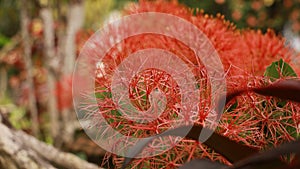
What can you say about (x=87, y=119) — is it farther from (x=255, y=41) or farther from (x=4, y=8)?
(x=4, y=8)

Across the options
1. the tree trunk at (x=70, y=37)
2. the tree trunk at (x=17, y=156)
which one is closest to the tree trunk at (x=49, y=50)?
the tree trunk at (x=70, y=37)

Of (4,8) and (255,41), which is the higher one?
(4,8)

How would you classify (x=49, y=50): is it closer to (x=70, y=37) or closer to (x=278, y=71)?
(x=70, y=37)

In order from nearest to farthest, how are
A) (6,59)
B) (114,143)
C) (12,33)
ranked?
(114,143), (6,59), (12,33)

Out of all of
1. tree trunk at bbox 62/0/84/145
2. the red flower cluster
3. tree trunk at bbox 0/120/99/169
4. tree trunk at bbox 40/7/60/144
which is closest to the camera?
the red flower cluster

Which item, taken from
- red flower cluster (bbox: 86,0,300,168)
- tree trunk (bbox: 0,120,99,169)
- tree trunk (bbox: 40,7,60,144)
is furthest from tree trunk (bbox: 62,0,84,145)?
red flower cluster (bbox: 86,0,300,168)

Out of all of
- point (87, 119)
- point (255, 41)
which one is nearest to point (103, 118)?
point (87, 119)

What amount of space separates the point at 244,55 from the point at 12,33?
5.84 meters

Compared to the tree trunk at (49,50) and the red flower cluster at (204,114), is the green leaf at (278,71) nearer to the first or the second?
the red flower cluster at (204,114)

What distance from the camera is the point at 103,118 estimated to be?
45cm

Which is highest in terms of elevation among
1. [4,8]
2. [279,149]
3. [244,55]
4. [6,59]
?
[4,8]

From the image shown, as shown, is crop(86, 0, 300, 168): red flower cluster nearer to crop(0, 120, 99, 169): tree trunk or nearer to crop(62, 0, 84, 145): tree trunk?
crop(0, 120, 99, 169): tree trunk

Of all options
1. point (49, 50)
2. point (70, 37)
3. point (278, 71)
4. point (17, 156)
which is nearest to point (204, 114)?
point (278, 71)

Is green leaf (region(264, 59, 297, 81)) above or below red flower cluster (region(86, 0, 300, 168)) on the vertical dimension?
above
